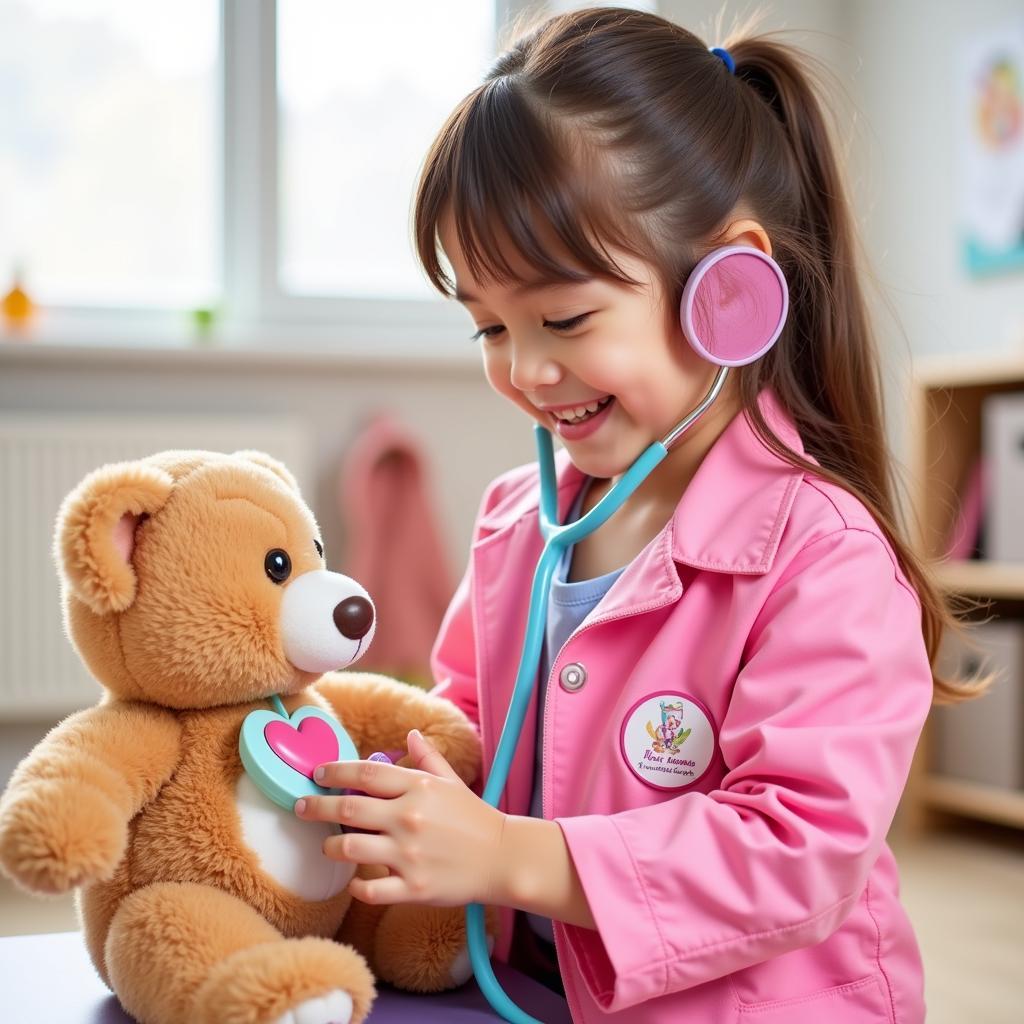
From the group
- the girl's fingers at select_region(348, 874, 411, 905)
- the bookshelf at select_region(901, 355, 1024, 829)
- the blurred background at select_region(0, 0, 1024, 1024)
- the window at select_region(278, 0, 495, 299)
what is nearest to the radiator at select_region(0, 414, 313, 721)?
the blurred background at select_region(0, 0, 1024, 1024)

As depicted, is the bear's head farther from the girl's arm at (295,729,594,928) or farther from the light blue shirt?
the light blue shirt

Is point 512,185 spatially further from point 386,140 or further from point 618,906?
point 386,140

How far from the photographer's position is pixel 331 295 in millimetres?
2701

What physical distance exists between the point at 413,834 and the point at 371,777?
0.13ft

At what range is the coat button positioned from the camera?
801 millimetres

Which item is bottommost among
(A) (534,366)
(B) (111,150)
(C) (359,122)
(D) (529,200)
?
(A) (534,366)

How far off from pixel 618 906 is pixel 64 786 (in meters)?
0.30

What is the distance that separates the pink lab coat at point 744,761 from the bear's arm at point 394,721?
56mm

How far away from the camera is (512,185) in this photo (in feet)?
2.57

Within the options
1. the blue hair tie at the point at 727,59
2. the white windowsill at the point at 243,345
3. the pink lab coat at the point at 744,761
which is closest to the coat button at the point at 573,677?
the pink lab coat at the point at 744,761

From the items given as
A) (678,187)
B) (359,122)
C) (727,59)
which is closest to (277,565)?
(678,187)

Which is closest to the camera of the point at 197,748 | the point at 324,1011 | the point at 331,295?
the point at 324,1011

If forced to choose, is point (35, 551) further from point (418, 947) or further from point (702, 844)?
point (702, 844)

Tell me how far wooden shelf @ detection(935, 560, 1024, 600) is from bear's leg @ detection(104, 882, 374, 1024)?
1.90 meters
